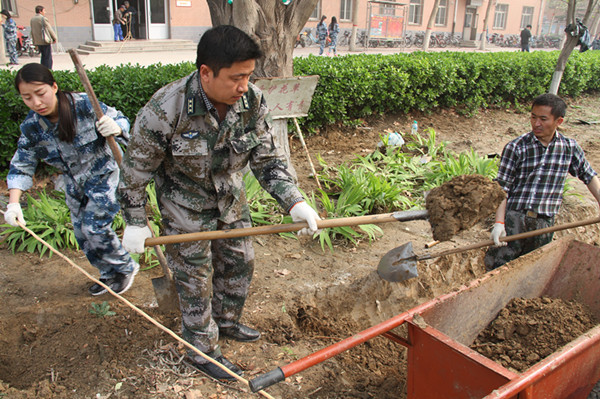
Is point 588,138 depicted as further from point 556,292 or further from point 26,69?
point 26,69

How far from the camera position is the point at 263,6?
4797mm

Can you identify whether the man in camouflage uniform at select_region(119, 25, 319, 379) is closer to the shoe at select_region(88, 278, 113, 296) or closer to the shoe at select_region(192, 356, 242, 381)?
the shoe at select_region(192, 356, 242, 381)

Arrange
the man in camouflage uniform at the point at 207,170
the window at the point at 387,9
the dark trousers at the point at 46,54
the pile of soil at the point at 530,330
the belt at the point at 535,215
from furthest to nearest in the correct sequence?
the window at the point at 387,9 < the dark trousers at the point at 46,54 < the belt at the point at 535,215 < the pile of soil at the point at 530,330 < the man in camouflage uniform at the point at 207,170

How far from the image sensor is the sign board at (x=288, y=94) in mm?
4785

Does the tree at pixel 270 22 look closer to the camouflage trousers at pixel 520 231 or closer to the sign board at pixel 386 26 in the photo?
the camouflage trousers at pixel 520 231

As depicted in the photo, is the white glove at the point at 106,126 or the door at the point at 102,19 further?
the door at the point at 102,19

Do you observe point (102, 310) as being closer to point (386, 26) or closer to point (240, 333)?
point (240, 333)

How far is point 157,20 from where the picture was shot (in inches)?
762

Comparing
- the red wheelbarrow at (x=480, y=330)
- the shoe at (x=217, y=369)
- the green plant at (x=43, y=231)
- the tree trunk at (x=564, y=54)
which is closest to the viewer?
the red wheelbarrow at (x=480, y=330)

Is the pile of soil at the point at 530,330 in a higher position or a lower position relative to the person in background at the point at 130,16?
lower

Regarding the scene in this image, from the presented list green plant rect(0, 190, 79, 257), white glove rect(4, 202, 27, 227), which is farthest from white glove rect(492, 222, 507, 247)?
green plant rect(0, 190, 79, 257)

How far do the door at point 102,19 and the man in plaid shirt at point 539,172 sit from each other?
1828 centimetres


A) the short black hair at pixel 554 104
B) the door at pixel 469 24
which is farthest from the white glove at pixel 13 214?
the door at pixel 469 24

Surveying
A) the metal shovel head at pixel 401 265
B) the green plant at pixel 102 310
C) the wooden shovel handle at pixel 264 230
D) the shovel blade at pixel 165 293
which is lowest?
the green plant at pixel 102 310
